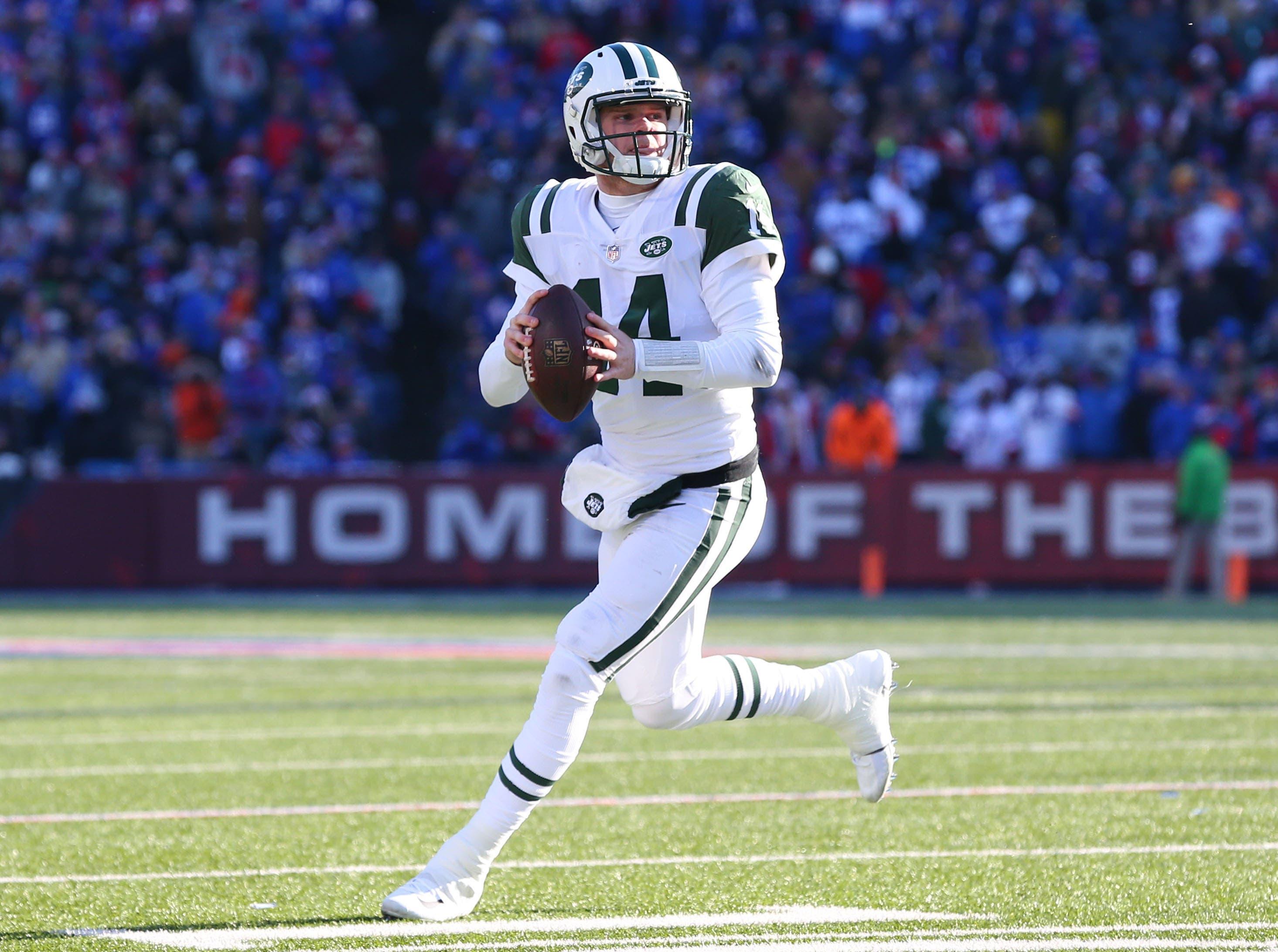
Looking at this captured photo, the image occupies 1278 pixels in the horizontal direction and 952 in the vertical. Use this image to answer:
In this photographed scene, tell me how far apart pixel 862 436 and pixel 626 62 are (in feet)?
38.6

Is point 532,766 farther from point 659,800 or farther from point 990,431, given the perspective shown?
point 990,431

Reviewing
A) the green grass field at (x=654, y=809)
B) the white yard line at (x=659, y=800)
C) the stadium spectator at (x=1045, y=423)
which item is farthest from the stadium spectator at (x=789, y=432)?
the white yard line at (x=659, y=800)

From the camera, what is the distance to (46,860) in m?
5.36

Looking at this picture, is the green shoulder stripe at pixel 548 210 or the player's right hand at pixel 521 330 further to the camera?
the green shoulder stripe at pixel 548 210

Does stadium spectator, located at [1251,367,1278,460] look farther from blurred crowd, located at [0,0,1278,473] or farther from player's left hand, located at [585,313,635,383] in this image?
player's left hand, located at [585,313,635,383]

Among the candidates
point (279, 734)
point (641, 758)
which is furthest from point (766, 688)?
point (279, 734)

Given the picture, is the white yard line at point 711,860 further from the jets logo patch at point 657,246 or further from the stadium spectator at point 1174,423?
the stadium spectator at point 1174,423

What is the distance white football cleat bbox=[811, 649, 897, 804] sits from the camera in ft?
17.3

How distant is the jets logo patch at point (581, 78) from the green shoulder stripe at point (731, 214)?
406 mm

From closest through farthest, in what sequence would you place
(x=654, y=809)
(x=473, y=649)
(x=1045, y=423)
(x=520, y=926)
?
(x=520, y=926) < (x=654, y=809) < (x=473, y=649) < (x=1045, y=423)

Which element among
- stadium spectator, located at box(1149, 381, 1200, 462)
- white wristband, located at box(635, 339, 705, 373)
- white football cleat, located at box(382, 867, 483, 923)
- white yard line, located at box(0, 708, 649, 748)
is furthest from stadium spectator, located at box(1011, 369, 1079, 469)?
white football cleat, located at box(382, 867, 483, 923)

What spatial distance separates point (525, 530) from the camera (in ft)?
54.6

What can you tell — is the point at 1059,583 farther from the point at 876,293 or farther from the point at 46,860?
the point at 46,860

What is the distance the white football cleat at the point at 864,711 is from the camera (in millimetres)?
5277
